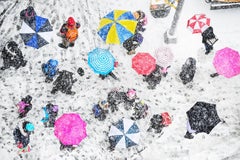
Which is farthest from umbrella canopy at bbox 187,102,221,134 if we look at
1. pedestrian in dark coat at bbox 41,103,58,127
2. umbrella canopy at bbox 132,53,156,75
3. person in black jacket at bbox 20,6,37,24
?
person in black jacket at bbox 20,6,37,24

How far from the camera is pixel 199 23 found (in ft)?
44.3

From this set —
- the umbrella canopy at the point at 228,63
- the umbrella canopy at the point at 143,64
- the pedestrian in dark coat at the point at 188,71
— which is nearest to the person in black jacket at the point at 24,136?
the umbrella canopy at the point at 143,64

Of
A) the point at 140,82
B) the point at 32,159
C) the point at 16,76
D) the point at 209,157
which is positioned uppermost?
the point at 16,76

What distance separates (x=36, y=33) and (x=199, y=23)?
6.22 meters

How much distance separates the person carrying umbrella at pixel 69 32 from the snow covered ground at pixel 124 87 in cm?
24

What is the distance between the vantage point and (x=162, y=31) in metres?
14.3

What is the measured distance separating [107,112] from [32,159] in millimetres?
3060

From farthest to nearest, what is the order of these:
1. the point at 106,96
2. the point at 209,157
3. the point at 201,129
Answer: the point at 106,96 < the point at 209,157 < the point at 201,129

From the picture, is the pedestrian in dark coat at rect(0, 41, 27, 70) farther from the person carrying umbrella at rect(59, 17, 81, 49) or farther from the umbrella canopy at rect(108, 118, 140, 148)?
A: the umbrella canopy at rect(108, 118, 140, 148)

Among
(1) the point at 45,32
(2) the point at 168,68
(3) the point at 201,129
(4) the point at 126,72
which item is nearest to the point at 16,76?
(1) the point at 45,32

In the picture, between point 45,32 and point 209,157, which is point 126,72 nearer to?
point 45,32

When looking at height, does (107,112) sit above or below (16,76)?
below

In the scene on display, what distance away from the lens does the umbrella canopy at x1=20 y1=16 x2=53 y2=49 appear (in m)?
12.3

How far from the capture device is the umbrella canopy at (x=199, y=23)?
1351cm
